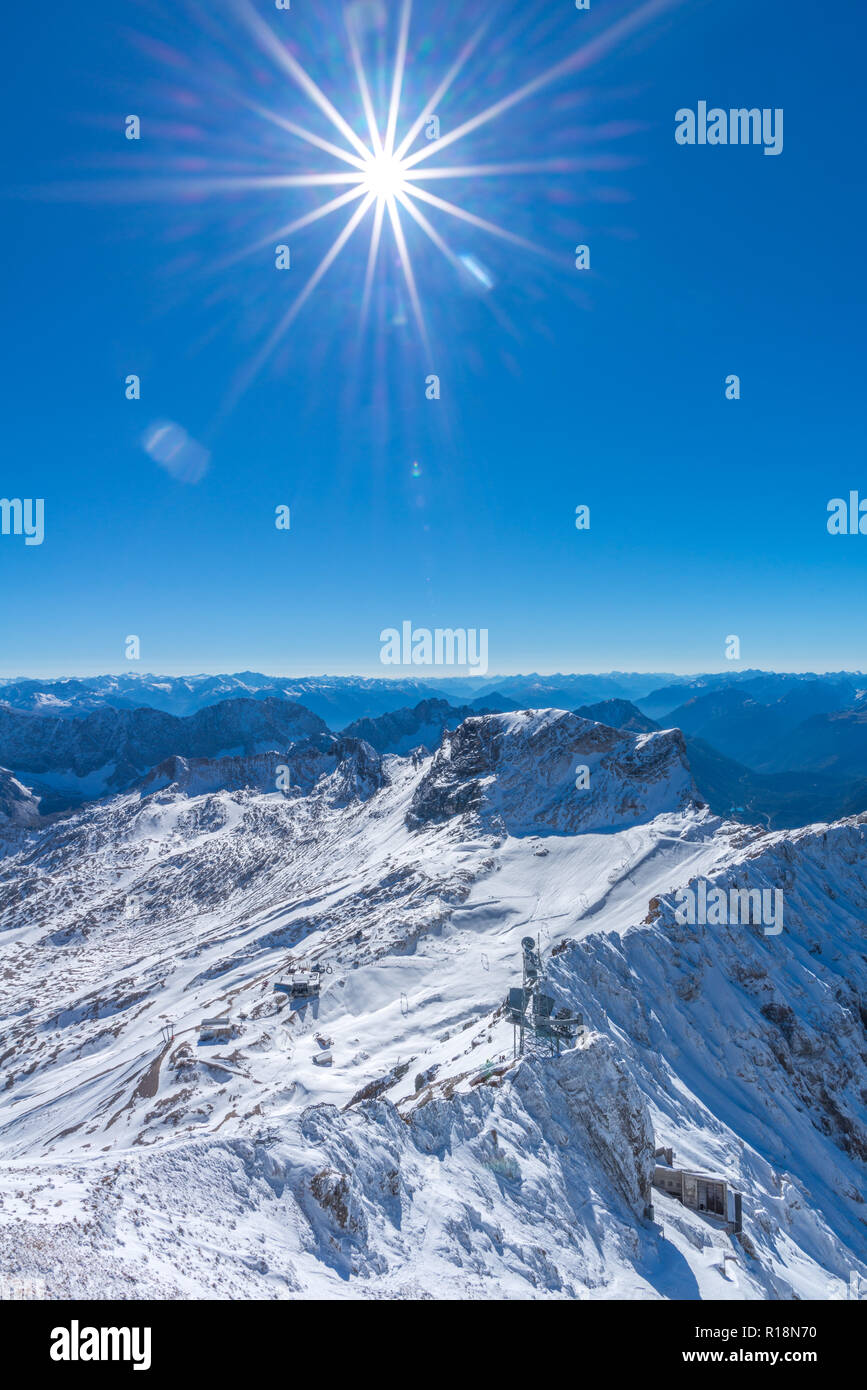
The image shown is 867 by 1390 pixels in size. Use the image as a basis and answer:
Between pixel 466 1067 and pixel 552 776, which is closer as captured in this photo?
pixel 466 1067

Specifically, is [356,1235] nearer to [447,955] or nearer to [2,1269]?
[2,1269]

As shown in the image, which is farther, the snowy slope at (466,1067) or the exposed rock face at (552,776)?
the exposed rock face at (552,776)

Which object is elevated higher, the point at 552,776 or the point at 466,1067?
the point at 552,776
